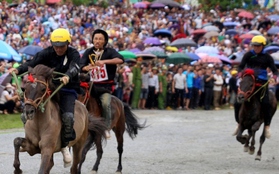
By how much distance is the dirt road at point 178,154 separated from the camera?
1248cm

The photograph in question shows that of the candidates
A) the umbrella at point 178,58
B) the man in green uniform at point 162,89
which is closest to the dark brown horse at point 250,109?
the man in green uniform at point 162,89

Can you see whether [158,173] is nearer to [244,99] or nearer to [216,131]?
[244,99]

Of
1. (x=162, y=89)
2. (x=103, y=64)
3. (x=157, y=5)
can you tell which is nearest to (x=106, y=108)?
(x=103, y=64)

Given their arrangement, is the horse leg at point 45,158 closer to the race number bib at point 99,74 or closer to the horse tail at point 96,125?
the horse tail at point 96,125

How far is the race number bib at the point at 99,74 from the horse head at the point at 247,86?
9.42 ft

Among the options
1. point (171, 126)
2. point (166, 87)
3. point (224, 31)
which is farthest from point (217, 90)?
point (224, 31)

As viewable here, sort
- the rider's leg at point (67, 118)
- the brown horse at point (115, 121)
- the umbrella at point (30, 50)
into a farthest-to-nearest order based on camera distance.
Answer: the umbrella at point (30, 50)
the brown horse at point (115, 121)
the rider's leg at point (67, 118)

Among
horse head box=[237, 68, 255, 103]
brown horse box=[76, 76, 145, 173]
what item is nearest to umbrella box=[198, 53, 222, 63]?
horse head box=[237, 68, 255, 103]

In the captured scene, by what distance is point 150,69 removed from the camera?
2747 centimetres

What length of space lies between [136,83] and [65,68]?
1662 centimetres

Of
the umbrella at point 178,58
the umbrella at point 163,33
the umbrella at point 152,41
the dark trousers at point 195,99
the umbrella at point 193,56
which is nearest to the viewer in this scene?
the dark trousers at point 195,99

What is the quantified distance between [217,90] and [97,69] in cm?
1743

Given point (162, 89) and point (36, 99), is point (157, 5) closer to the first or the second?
point (162, 89)

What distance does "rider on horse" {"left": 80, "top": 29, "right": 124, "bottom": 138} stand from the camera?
12.4m
